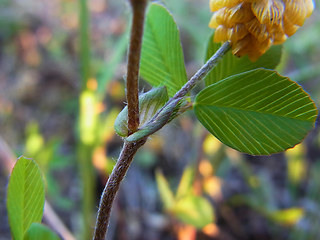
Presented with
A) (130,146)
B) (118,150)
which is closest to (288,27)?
(130,146)

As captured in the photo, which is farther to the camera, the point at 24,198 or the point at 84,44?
the point at 84,44

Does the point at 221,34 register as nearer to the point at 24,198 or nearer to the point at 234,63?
the point at 234,63

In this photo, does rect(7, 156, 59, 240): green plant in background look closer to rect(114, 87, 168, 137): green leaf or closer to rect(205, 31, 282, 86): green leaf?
rect(114, 87, 168, 137): green leaf

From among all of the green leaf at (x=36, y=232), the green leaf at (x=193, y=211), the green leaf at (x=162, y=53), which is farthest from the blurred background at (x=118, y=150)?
the green leaf at (x=36, y=232)

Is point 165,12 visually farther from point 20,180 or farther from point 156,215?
point 156,215

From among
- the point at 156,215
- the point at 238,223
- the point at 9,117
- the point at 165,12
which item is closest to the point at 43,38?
the point at 9,117

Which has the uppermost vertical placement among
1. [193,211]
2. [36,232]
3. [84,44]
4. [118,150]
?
[84,44]
